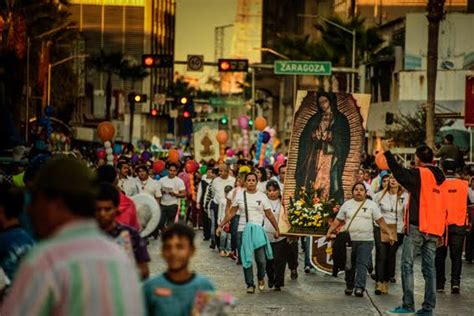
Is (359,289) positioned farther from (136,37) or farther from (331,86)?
(136,37)

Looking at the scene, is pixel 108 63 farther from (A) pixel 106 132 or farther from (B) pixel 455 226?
(B) pixel 455 226

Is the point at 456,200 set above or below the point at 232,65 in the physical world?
below

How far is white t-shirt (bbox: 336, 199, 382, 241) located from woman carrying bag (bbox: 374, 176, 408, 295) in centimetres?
63

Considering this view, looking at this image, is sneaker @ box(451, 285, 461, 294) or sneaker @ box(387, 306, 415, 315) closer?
sneaker @ box(387, 306, 415, 315)

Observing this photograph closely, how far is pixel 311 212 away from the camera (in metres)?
21.2

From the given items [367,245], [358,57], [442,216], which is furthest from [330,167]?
[358,57]

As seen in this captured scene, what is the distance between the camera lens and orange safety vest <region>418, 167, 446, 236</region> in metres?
15.3

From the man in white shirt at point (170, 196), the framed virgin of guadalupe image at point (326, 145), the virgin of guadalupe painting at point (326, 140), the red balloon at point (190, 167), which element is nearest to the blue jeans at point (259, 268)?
the framed virgin of guadalupe image at point (326, 145)

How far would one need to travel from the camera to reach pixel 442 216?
1545 centimetres

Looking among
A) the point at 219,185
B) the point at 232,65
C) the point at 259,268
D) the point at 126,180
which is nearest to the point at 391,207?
the point at 259,268

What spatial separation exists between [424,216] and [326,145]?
6.88m

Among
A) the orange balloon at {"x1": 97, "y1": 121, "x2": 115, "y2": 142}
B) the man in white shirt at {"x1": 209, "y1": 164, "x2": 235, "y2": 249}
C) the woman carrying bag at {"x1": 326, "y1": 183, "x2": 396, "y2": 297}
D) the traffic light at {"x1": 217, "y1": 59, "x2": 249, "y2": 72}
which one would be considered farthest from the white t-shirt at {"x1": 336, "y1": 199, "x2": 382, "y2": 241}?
the traffic light at {"x1": 217, "y1": 59, "x2": 249, "y2": 72}

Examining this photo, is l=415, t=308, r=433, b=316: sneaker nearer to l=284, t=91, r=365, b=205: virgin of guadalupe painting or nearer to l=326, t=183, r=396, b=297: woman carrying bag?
l=326, t=183, r=396, b=297: woman carrying bag

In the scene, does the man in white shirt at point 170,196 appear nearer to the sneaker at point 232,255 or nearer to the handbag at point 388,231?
the sneaker at point 232,255
